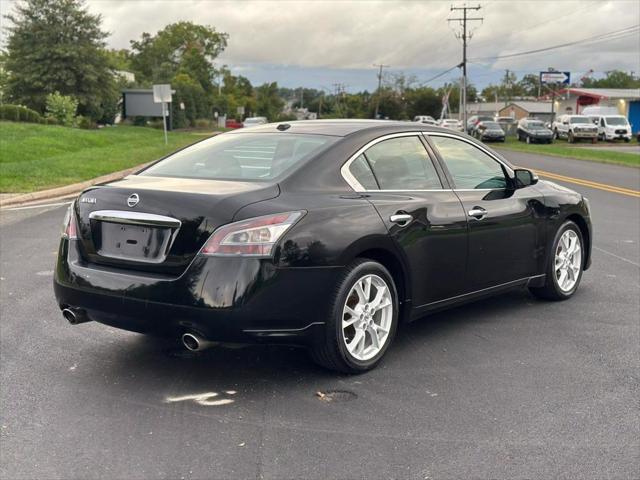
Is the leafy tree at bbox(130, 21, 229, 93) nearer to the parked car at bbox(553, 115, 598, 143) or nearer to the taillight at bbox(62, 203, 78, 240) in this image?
the parked car at bbox(553, 115, 598, 143)

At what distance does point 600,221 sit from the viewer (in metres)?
12.1

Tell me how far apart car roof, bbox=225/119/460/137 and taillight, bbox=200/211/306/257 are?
1.18 m

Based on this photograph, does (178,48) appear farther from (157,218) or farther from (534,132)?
(157,218)

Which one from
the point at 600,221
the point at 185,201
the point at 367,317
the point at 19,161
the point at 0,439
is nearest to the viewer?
the point at 0,439

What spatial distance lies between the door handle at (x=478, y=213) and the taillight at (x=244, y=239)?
188 centimetres

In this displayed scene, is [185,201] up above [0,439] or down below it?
above

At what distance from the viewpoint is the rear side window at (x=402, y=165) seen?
16.4 ft

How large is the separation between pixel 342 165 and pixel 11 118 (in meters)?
34.7

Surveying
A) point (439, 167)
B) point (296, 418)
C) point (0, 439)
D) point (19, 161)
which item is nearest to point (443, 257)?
point (439, 167)

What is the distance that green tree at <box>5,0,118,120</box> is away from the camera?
157 feet

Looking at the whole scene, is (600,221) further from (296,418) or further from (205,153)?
(296,418)

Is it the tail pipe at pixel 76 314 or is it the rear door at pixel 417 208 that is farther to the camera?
the rear door at pixel 417 208

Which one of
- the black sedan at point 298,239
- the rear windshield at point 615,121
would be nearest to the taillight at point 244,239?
the black sedan at point 298,239

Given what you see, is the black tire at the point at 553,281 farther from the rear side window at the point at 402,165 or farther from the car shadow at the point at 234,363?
the rear side window at the point at 402,165
